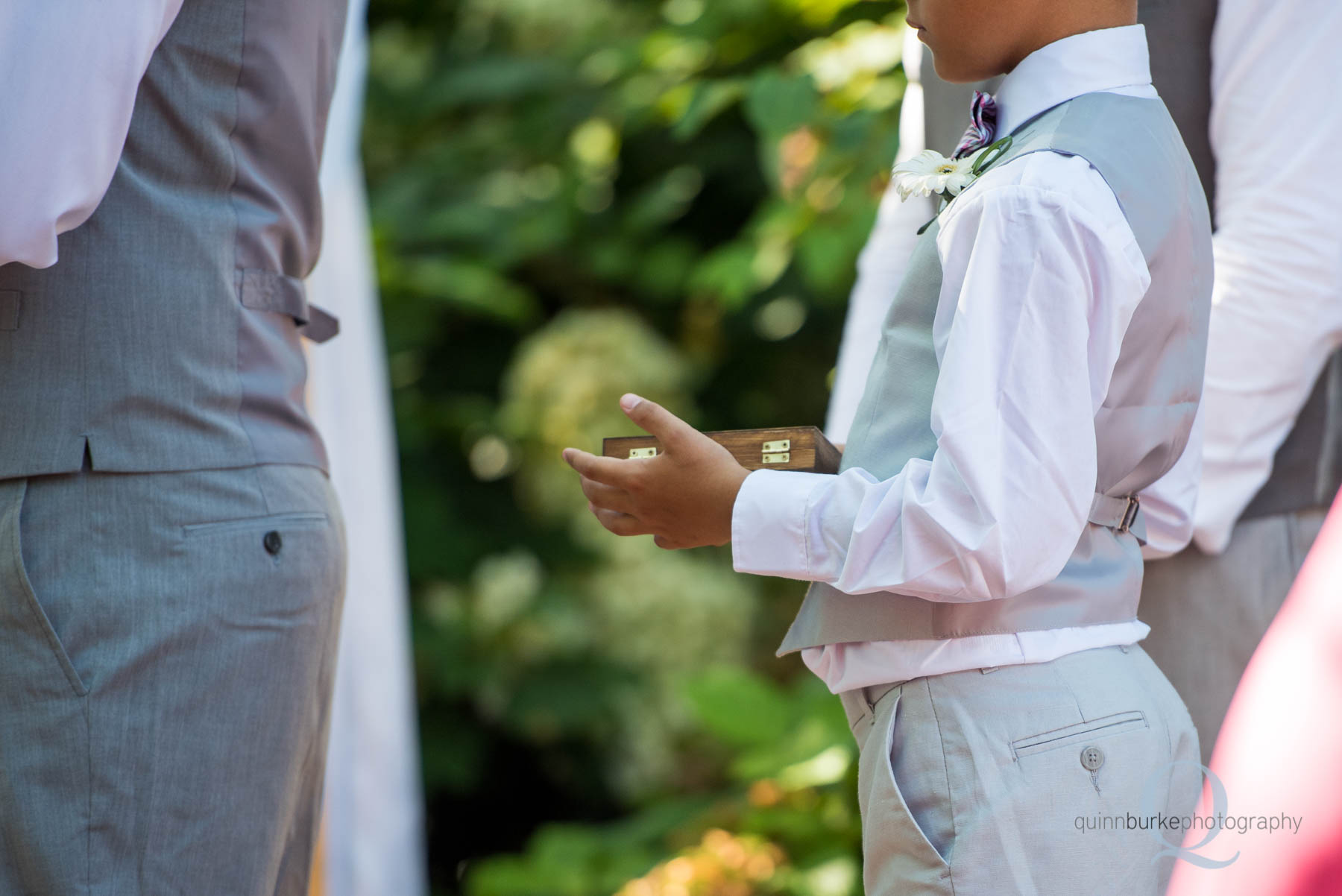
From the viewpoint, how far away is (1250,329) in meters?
1.26

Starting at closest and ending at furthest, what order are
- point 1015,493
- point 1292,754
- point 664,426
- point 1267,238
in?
point 1292,754
point 1015,493
point 664,426
point 1267,238

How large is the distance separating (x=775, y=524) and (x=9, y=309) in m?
0.70

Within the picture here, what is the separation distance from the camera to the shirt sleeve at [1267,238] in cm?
124

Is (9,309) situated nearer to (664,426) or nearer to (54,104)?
(54,104)

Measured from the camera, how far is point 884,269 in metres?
1.37

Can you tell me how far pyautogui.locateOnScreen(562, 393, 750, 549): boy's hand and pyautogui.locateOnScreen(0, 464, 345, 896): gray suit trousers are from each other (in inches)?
13.1

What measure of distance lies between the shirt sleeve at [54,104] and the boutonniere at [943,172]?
65cm

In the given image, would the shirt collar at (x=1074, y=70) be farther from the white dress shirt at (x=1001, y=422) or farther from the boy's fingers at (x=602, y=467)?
the boy's fingers at (x=602, y=467)

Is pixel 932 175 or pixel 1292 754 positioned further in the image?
pixel 932 175

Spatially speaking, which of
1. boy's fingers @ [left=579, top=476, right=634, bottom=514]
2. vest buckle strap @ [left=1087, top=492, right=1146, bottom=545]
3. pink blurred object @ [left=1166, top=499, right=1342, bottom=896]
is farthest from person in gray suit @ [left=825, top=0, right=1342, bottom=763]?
pink blurred object @ [left=1166, top=499, right=1342, bottom=896]

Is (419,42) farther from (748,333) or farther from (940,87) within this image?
(940,87)

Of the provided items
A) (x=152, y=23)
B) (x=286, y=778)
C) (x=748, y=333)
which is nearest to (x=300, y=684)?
(x=286, y=778)

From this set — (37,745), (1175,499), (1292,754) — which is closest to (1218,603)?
(1175,499)

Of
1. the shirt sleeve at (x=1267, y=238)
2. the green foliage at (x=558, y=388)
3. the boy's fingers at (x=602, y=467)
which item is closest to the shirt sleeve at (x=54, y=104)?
the boy's fingers at (x=602, y=467)
